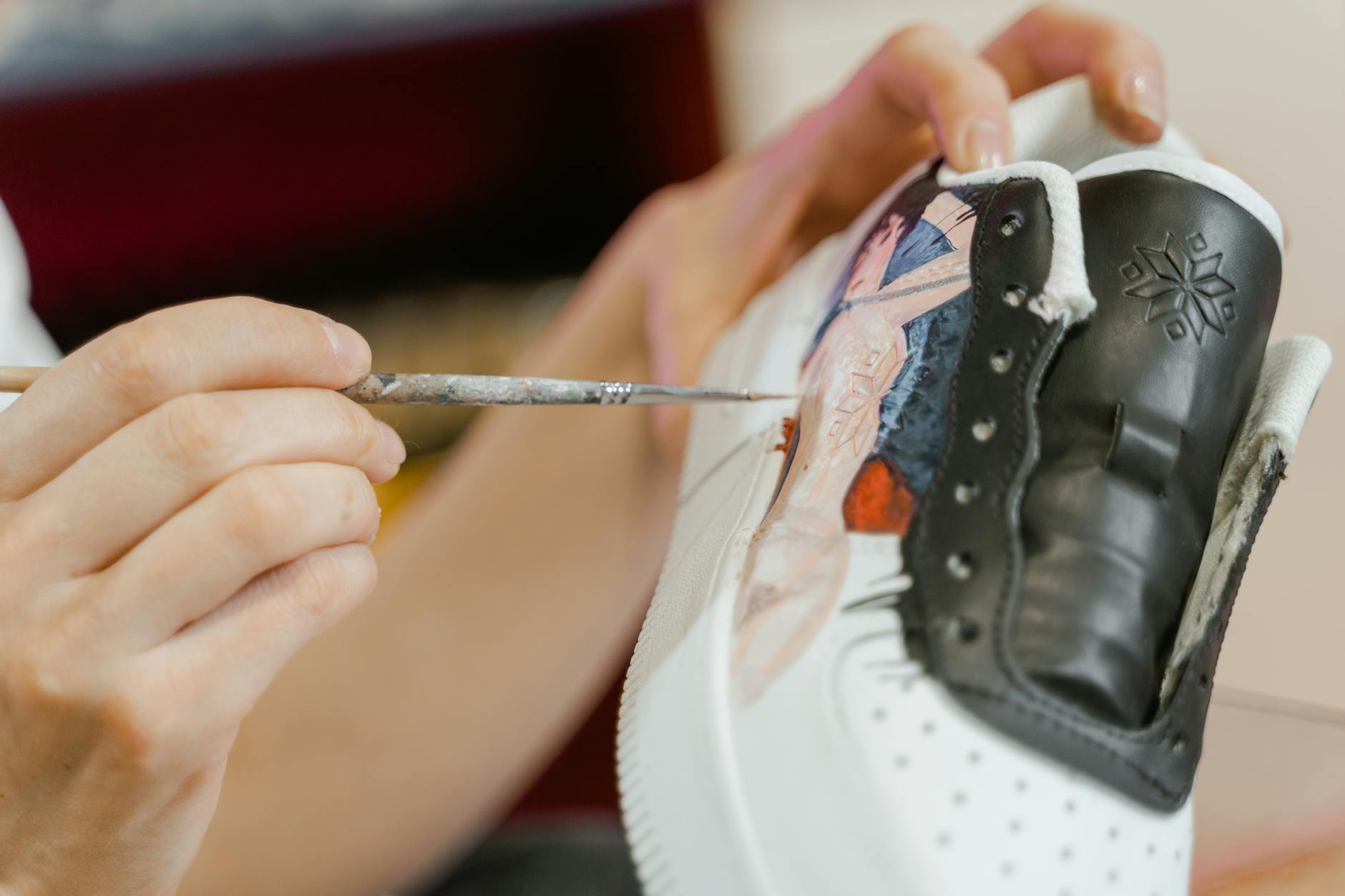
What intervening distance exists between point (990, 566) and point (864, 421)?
109 mm

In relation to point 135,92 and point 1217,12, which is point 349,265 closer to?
point 135,92

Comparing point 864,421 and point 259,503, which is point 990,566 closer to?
point 864,421

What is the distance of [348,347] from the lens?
0.44m

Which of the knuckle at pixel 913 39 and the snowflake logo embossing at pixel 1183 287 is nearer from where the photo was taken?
the snowflake logo embossing at pixel 1183 287

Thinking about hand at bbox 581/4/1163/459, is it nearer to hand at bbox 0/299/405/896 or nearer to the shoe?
the shoe

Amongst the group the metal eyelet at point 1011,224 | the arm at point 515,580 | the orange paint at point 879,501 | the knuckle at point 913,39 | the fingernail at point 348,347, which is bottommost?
the arm at point 515,580

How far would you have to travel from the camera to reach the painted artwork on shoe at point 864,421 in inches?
18.2

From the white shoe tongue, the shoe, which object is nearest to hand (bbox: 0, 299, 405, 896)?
the shoe

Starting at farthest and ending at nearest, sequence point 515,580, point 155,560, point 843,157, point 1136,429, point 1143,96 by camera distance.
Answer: point 515,580, point 843,157, point 1143,96, point 1136,429, point 155,560

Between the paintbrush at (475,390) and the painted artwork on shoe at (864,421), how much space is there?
0.09m

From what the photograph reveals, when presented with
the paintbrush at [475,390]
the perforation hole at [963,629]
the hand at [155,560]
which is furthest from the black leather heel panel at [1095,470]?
the hand at [155,560]

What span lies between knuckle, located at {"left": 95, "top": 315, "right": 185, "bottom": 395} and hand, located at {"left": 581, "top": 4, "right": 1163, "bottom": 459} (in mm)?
446

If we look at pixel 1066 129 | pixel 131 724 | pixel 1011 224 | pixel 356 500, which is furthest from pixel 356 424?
pixel 1066 129

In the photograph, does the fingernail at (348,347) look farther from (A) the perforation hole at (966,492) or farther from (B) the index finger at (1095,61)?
(B) the index finger at (1095,61)
